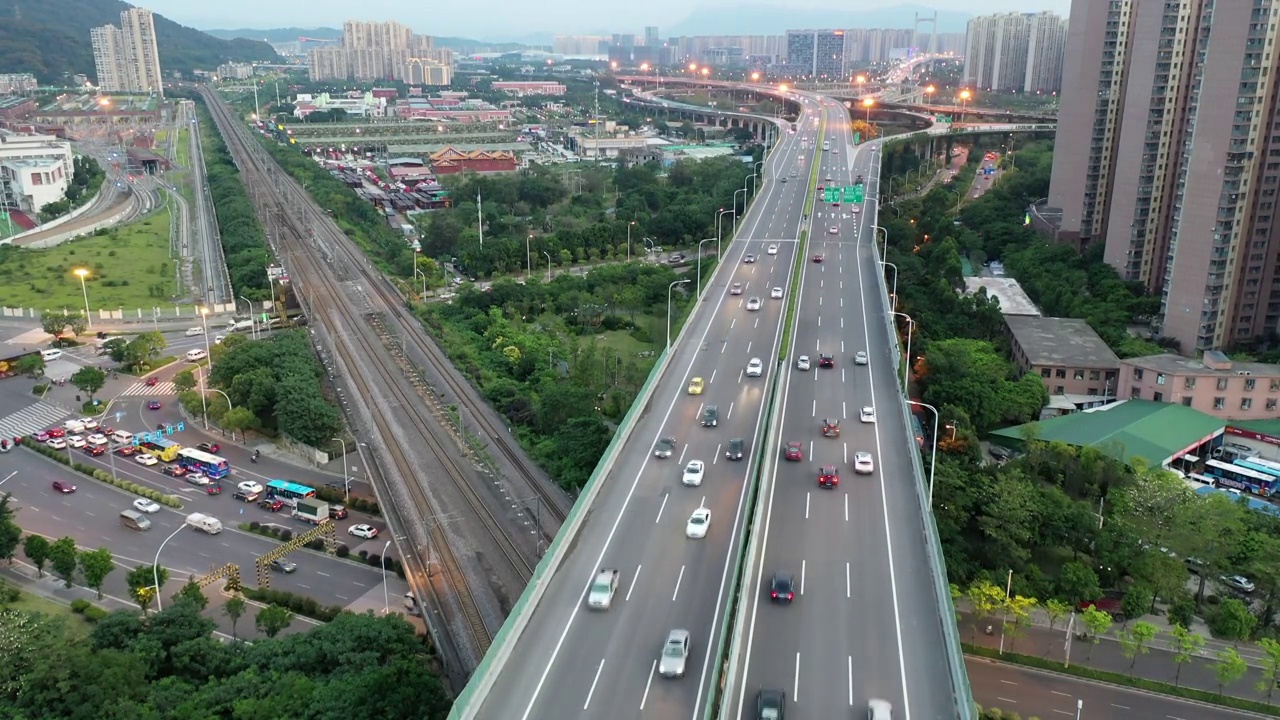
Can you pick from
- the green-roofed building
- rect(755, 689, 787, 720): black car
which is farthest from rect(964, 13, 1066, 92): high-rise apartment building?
rect(755, 689, 787, 720): black car

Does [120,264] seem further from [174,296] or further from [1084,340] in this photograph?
[1084,340]

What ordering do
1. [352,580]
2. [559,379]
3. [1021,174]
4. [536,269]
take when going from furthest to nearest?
[1021,174] → [536,269] → [559,379] → [352,580]

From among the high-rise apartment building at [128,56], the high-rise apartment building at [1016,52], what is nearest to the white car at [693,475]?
the high-rise apartment building at [1016,52]

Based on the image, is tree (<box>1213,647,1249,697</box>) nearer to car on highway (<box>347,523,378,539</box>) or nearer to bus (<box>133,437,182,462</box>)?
car on highway (<box>347,523,378,539</box>)

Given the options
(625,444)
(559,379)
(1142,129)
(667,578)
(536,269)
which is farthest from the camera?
(536,269)

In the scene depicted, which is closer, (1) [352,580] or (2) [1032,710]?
(2) [1032,710]

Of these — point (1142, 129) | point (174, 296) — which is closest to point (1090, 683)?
point (1142, 129)

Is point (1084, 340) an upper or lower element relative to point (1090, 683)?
upper
